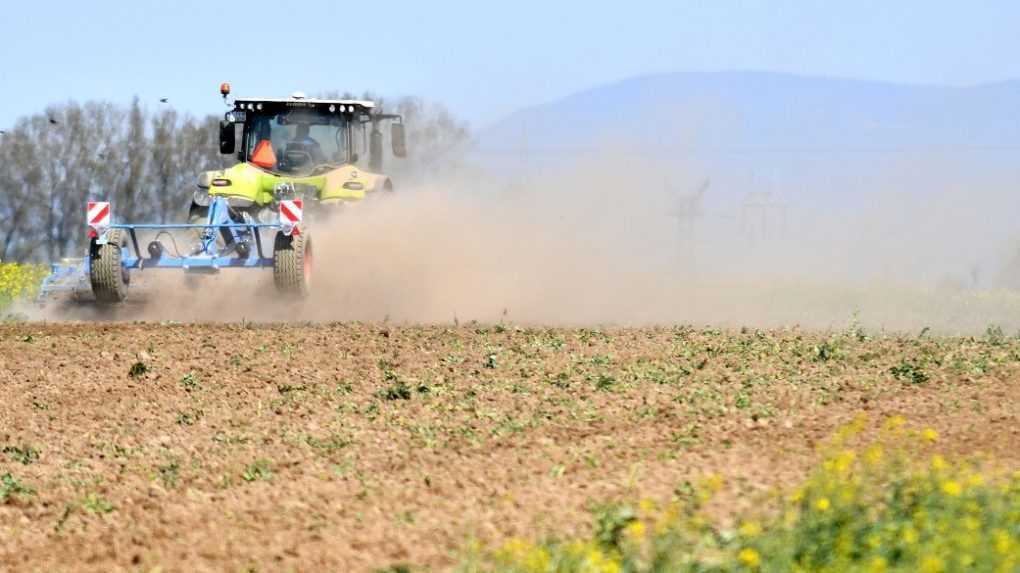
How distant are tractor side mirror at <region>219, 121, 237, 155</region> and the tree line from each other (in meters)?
35.1

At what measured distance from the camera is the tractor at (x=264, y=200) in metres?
17.5

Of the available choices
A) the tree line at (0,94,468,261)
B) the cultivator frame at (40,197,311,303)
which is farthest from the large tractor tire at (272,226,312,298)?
the tree line at (0,94,468,261)

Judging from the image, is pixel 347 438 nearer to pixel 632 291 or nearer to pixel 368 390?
pixel 368 390

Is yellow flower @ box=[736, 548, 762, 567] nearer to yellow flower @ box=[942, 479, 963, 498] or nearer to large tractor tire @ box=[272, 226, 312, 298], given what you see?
yellow flower @ box=[942, 479, 963, 498]

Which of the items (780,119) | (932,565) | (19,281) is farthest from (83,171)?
(932,565)

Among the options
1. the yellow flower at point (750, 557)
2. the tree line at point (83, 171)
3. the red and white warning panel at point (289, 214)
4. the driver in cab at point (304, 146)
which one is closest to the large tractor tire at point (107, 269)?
the red and white warning panel at point (289, 214)

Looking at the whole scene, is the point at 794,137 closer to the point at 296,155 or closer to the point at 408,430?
the point at 296,155

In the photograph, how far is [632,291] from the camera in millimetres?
21938

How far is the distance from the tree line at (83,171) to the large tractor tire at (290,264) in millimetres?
37465

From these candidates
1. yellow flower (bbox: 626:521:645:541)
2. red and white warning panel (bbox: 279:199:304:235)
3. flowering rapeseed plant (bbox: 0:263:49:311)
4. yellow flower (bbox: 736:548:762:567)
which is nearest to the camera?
yellow flower (bbox: 736:548:762:567)

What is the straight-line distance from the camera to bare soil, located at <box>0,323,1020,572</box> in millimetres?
6727

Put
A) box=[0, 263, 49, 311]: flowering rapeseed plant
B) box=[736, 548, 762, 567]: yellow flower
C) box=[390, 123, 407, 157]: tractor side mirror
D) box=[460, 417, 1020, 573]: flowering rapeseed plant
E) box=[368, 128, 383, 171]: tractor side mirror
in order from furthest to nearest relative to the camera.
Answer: box=[0, 263, 49, 311]: flowering rapeseed plant
box=[368, 128, 383, 171]: tractor side mirror
box=[390, 123, 407, 157]: tractor side mirror
box=[460, 417, 1020, 573]: flowering rapeseed plant
box=[736, 548, 762, 567]: yellow flower

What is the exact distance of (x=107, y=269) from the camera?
17.4m

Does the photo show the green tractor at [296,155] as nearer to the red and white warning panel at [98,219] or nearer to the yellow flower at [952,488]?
the red and white warning panel at [98,219]
